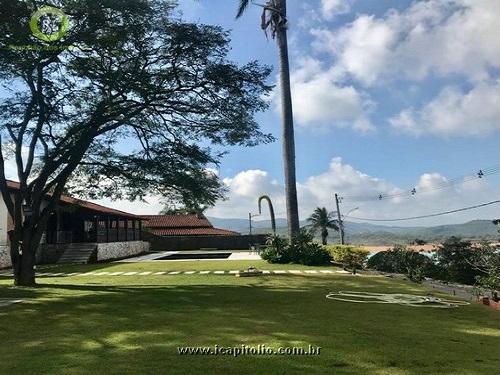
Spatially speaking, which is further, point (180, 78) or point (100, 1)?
point (180, 78)

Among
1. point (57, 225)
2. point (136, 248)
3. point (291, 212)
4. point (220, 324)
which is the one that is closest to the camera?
point (220, 324)

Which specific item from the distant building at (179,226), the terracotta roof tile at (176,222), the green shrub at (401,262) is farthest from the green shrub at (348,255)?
the terracotta roof tile at (176,222)

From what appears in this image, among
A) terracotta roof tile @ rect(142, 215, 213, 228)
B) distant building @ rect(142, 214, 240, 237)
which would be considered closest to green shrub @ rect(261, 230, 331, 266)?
distant building @ rect(142, 214, 240, 237)

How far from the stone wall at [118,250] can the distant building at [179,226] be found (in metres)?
11.7

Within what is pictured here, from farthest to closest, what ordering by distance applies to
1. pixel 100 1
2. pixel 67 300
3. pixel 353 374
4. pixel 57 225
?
1. pixel 57 225
2. pixel 100 1
3. pixel 67 300
4. pixel 353 374

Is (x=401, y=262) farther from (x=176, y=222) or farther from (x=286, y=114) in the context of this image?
(x=176, y=222)

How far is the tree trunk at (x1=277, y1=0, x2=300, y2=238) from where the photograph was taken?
25.6m

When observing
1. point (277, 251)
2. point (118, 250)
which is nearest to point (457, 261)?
point (277, 251)

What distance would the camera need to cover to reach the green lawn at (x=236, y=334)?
5.05 meters

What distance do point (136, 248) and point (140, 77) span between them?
29.6 meters

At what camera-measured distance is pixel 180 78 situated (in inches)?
634

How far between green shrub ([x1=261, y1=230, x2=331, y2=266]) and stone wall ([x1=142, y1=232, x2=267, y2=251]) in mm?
22725

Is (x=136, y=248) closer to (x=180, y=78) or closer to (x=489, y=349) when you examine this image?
(x=180, y=78)

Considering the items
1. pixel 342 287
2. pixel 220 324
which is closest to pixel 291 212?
pixel 342 287
